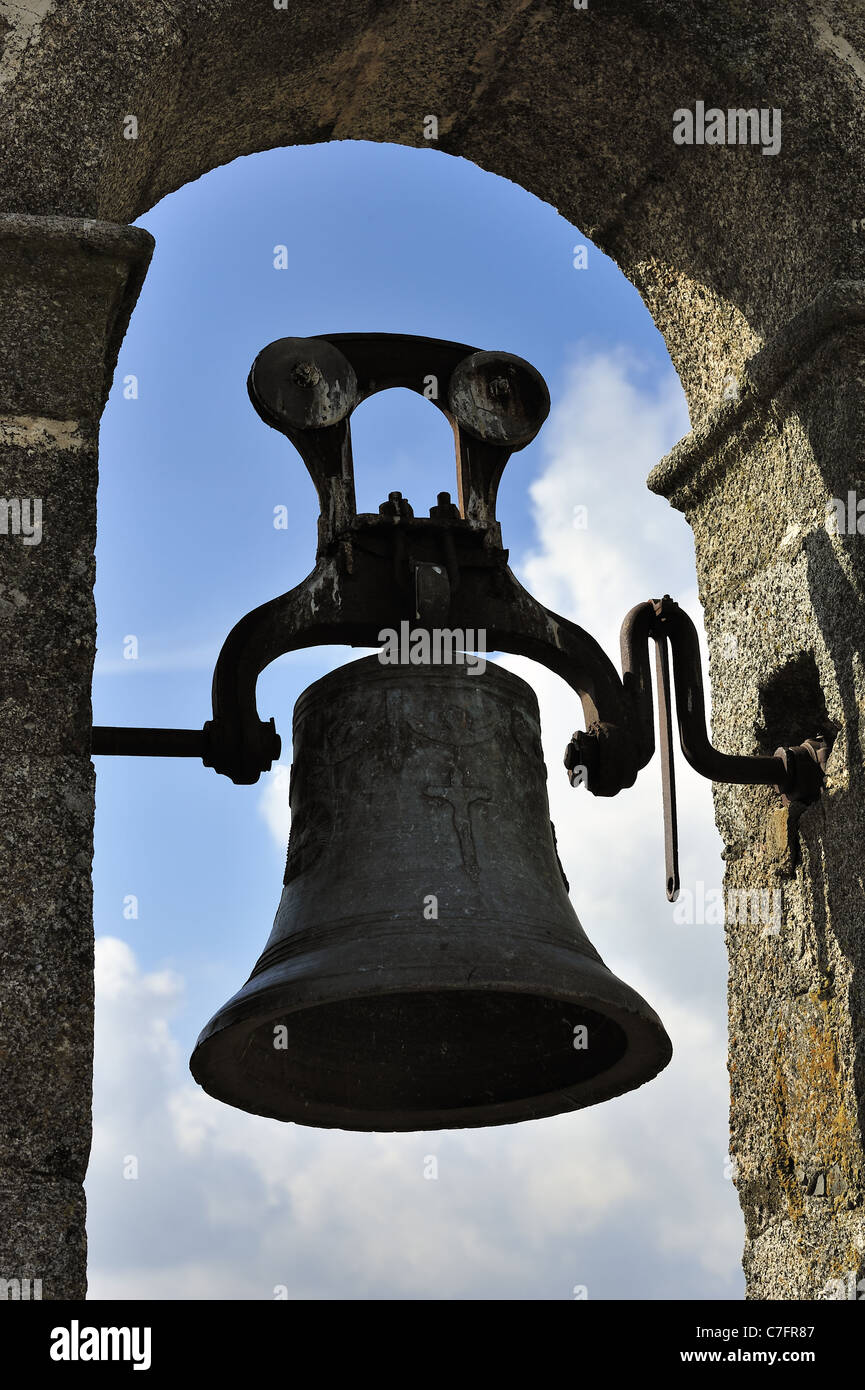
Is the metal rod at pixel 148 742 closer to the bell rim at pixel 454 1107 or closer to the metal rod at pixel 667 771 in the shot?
the bell rim at pixel 454 1107

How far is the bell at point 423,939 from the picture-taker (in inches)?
87.2

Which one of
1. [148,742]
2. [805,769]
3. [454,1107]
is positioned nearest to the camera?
[148,742]

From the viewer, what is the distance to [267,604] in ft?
7.95
